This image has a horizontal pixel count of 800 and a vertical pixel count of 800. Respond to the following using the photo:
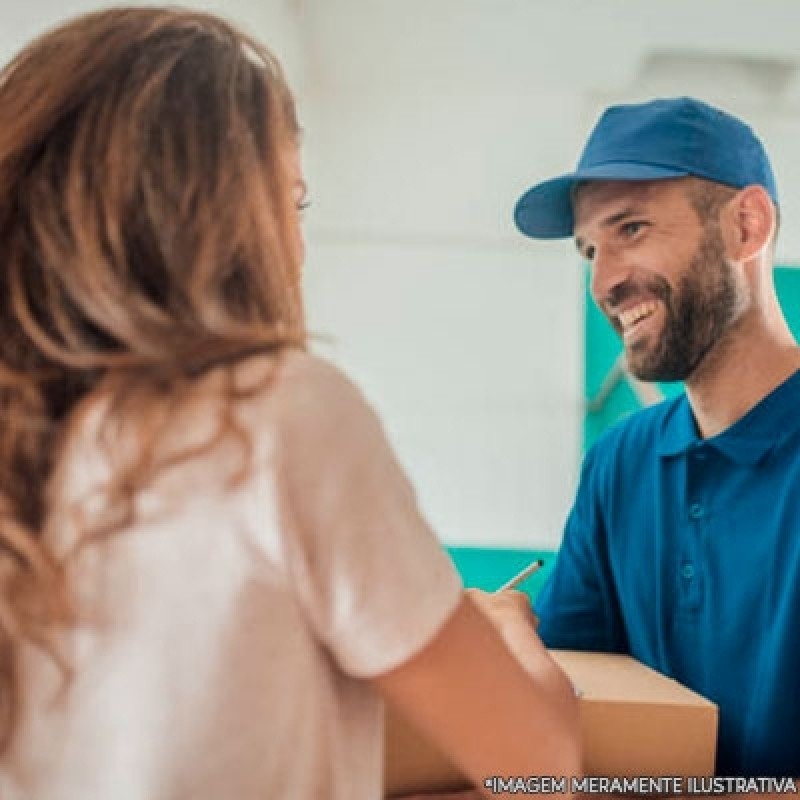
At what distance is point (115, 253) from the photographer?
1.43 ft

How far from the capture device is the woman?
1.38 ft

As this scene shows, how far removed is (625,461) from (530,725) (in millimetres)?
605

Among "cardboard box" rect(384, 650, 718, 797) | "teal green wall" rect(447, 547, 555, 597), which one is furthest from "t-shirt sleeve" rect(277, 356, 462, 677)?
"teal green wall" rect(447, 547, 555, 597)

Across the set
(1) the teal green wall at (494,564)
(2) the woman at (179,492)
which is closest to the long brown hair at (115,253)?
(2) the woman at (179,492)

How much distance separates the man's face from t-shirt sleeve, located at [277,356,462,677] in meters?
0.64

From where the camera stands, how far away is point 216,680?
44 centimetres

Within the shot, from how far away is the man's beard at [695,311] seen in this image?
992 mm

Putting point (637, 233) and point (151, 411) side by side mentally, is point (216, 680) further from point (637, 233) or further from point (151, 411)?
point (637, 233)

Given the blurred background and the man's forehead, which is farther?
the blurred background

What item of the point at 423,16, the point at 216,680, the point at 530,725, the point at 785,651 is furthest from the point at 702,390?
the point at 423,16

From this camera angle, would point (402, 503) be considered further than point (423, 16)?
No

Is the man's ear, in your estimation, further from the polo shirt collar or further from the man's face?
the polo shirt collar

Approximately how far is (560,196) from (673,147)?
0.16m

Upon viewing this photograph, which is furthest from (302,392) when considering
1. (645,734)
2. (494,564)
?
(494,564)
